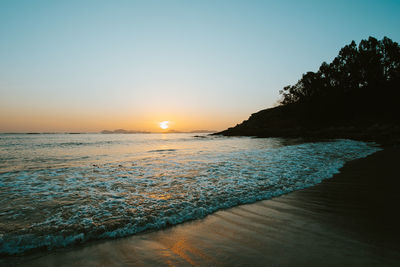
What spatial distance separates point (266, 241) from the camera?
325 cm

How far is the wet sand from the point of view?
2.77 m

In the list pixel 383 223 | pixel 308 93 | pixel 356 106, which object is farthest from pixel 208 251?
pixel 308 93

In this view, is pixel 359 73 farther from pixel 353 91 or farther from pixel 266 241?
pixel 266 241

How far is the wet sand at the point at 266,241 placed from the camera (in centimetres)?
277

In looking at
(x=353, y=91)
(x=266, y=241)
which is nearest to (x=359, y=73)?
(x=353, y=91)

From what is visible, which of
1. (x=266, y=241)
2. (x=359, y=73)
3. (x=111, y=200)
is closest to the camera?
(x=266, y=241)

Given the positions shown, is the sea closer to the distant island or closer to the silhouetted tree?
the distant island

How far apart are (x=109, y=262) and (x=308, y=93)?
256 ft

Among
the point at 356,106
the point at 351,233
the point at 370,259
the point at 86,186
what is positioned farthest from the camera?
the point at 356,106

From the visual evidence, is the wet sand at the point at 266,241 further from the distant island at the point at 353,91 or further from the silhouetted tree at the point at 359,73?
the silhouetted tree at the point at 359,73

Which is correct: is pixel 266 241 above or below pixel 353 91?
below

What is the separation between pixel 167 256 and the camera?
289cm

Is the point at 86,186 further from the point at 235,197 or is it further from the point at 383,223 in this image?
the point at 383,223

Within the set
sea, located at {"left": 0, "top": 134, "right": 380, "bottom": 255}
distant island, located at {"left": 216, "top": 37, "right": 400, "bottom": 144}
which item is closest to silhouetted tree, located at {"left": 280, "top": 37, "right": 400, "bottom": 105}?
distant island, located at {"left": 216, "top": 37, "right": 400, "bottom": 144}
